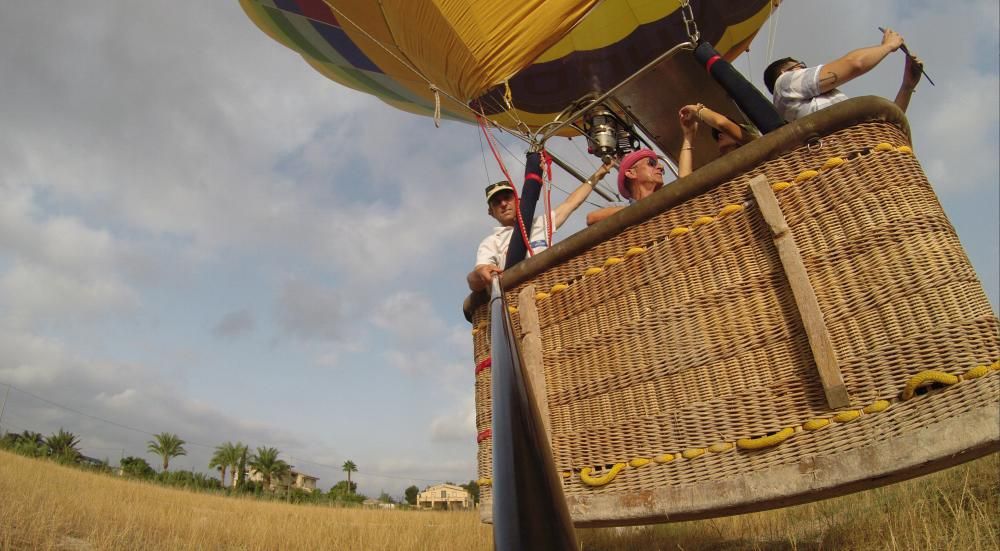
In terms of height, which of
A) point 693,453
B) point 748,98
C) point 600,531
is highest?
point 748,98

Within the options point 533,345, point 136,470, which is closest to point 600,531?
point 533,345

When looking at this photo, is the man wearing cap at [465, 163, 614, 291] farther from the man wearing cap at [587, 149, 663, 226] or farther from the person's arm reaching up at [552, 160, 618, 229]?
the man wearing cap at [587, 149, 663, 226]

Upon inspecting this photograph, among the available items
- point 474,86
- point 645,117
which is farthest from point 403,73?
point 645,117

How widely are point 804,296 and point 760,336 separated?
0.17 metres

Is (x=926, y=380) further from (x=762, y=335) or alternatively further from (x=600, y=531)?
(x=600, y=531)

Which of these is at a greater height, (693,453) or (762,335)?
(762,335)

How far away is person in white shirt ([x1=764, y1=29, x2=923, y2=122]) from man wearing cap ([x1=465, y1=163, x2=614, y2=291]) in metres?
1.19

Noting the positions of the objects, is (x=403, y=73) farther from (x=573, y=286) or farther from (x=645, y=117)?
(x=573, y=286)

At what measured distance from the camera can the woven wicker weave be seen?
1384mm

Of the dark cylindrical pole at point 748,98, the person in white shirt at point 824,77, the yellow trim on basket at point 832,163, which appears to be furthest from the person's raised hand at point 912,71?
the yellow trim on basket at point 832,163

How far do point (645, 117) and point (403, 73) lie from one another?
2.37m

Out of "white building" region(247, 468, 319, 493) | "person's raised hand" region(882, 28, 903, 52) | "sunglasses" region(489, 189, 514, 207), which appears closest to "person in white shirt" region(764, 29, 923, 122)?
"person's raised hand" region(882, 28, 903, 52)

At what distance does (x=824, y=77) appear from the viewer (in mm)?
2309

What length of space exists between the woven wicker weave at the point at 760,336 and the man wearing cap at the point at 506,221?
73 centimetres
